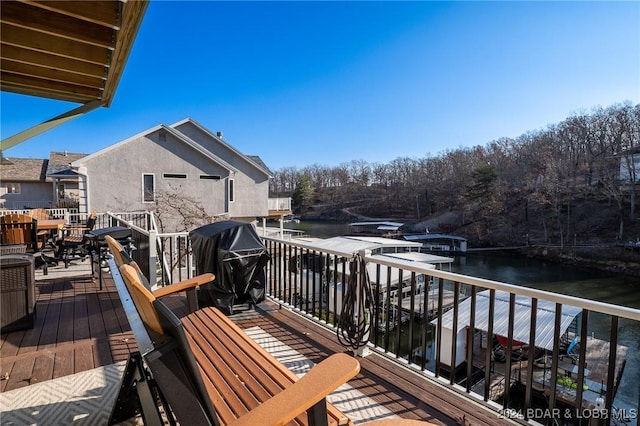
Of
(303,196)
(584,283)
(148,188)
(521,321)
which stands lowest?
(584,283)

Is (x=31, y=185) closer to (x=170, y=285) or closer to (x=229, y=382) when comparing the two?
(x=170, y=285)

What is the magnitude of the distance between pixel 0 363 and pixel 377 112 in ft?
83.0

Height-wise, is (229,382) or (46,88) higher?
(46,88)

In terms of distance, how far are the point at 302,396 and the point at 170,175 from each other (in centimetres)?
1510

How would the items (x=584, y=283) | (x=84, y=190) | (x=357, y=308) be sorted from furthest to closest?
1. (x=584, y=283)
2. (x=84, y=190)
3. (x=357, y=308)

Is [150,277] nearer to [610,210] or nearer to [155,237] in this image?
[155,237]

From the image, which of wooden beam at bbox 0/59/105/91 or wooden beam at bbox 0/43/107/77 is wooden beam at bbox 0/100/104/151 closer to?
wooden beam at bbox 0/59/105/91

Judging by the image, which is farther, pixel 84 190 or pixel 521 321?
pixel 84 190

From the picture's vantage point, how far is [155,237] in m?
4.16

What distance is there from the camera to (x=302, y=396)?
0.97 m

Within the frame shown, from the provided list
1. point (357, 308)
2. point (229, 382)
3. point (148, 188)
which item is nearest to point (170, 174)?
point (148, 188)

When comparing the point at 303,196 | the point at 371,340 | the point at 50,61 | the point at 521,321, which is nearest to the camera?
the point at 50,61

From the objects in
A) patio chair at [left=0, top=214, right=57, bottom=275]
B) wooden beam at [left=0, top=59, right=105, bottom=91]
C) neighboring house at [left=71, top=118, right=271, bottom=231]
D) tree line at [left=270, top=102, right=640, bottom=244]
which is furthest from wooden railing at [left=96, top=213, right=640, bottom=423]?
tree line at [left=270, top=102, right=640, bottom=244]

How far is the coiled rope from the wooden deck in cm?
15
